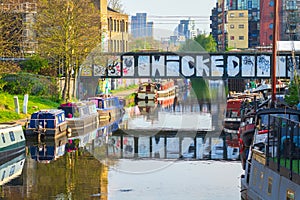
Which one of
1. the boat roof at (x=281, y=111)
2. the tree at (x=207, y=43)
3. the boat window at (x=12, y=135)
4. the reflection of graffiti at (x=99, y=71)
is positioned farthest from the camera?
the tree at (x=207, y=43)

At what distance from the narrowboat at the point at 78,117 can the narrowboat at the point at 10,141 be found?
374 inches

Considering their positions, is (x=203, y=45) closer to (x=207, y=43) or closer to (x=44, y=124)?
(x=207, y=43)

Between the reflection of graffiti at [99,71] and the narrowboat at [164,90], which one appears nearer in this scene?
the reflection of graffiti at [99,71]

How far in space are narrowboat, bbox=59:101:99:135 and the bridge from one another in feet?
41.0

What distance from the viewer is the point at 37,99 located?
2162 inches

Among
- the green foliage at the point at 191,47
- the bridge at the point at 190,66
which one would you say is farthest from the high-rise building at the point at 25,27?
the green foliage at the point at 191,47

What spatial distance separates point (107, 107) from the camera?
58.6 meters

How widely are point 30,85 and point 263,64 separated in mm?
19873

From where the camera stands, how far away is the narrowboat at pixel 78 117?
48.2 metres

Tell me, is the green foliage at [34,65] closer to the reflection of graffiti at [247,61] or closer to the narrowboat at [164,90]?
the reflection of graffiti at [247,61]

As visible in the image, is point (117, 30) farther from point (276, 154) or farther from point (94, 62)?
→ point (276, 154)

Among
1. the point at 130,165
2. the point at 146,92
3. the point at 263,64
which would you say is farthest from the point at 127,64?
Answer: the point at 130,165

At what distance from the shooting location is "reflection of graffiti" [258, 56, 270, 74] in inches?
2519

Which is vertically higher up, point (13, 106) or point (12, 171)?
point (13, 106)
